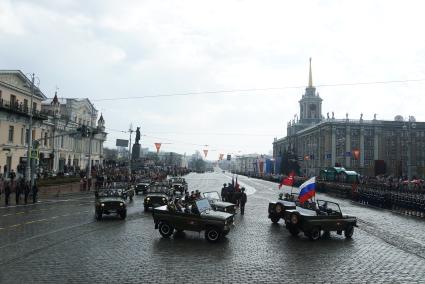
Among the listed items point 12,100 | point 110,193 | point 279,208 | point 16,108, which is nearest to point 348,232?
point 279,208

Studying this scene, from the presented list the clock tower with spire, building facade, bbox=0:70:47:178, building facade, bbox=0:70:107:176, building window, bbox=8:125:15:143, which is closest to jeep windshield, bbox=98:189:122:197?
building facade, bbox=0:70:107:176

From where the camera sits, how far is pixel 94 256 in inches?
532

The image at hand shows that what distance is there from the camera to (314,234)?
18094mm

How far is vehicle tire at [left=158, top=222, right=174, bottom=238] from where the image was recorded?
17.6m

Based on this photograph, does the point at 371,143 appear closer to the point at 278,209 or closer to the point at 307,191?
the point at 278,209

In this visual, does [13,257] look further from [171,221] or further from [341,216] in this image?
[341,216]

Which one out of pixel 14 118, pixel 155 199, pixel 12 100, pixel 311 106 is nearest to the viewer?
pixel 155 199

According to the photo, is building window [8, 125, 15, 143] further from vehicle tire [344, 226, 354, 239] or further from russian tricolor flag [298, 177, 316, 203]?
vehicle tire [344, 226, 354, 239]

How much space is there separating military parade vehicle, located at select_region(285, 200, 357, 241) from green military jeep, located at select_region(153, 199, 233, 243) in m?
2.84

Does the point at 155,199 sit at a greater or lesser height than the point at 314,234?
greater

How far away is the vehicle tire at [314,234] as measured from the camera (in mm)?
17984

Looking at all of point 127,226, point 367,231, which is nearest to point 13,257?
point 127,226

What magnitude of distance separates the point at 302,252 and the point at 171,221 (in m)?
5.31

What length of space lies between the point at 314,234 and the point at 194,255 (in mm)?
6194
